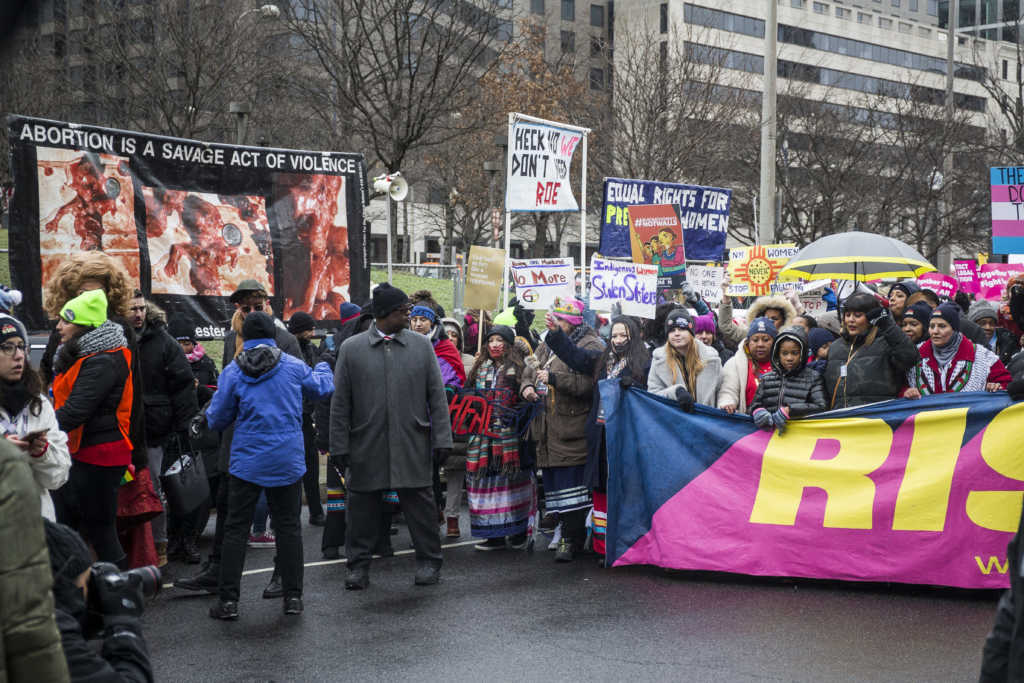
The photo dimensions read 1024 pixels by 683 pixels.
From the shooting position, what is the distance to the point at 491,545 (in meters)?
9.07

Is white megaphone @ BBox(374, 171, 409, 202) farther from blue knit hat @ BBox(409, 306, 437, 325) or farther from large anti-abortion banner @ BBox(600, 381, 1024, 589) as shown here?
large anti-abortion banner @ BBox(600, 381, 1024, 589)

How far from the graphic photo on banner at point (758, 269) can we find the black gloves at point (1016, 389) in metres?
8.69

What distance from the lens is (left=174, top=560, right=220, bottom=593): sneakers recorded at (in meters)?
7.37

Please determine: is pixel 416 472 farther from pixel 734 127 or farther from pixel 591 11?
pixel 591 11

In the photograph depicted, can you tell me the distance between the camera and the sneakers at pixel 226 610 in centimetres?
680

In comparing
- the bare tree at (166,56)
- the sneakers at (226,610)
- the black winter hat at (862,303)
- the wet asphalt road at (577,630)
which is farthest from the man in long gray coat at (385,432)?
the bare tree at (166,56)

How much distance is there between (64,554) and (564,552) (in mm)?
5958

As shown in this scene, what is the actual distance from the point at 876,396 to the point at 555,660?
319 centimetres

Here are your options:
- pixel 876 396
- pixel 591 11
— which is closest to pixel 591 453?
pixel 876 396

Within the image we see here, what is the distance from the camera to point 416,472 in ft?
25.4

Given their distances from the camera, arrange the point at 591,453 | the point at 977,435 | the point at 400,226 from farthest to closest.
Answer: the point at 400,226 < the point at 591,453 < the point at 977,435

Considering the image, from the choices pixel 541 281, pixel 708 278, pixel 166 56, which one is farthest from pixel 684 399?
pixel 166 56

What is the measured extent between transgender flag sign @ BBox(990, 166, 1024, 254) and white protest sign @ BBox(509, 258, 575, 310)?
4905 mm

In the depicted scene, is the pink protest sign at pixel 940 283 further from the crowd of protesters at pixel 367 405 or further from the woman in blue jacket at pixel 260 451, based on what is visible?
the woman in blue jacket at pixel 260 451
